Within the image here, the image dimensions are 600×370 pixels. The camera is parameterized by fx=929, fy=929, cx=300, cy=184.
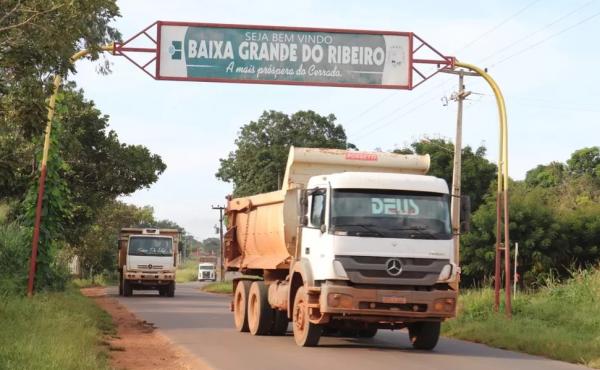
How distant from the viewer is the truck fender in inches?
617

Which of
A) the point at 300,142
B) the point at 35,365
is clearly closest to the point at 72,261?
the point at 300,142

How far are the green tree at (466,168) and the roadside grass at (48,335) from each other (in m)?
32.5

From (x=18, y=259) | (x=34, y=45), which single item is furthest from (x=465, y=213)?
(x=18, y=259)

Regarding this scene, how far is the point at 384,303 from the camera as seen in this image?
1498cm

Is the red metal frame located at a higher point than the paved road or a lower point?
higher

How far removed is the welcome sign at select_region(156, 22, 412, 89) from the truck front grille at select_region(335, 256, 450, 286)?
6564mm

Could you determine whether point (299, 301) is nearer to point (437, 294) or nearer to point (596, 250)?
point (437, 294)

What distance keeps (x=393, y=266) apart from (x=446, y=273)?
3.17 feet

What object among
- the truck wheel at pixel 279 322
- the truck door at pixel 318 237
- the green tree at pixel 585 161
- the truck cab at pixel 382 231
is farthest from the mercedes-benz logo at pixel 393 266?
the green tree at pixel 585 161

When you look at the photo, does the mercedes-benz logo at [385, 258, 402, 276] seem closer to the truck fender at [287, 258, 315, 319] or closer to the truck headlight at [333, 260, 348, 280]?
the truck headlight at [333, 260, 348, 280]

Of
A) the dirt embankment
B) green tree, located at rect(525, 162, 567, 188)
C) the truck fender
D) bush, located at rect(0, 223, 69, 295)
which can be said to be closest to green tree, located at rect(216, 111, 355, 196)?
green tree, located at rect(525, 162, 567, 188)

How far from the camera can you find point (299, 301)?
16.3 m

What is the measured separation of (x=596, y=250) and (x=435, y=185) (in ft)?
106

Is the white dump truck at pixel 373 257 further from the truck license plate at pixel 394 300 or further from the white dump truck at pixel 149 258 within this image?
the white dump truck at pixel 149 258
